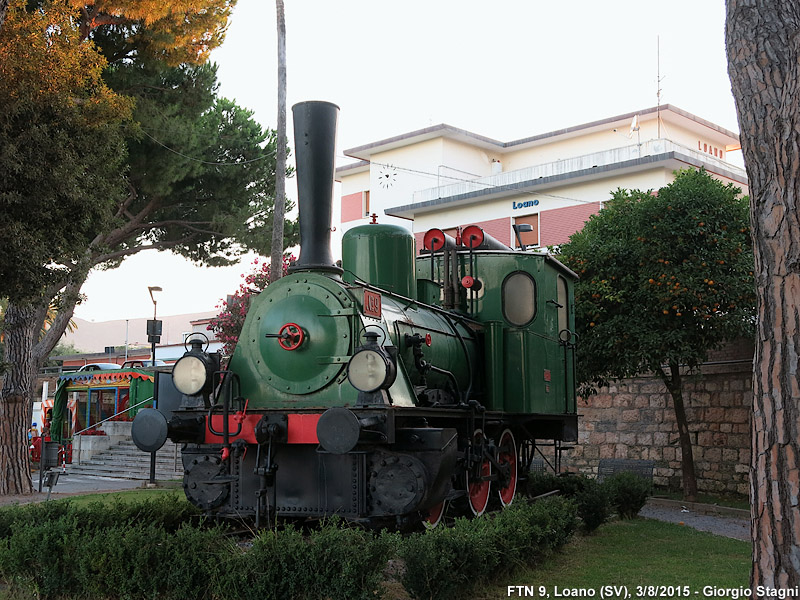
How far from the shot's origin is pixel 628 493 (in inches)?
409

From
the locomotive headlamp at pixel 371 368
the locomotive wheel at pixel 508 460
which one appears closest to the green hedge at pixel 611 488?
the locomotive wheel at pixel 508 460

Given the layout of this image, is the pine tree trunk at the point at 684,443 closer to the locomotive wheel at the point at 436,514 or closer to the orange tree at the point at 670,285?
the orange tree at the point at 670,285

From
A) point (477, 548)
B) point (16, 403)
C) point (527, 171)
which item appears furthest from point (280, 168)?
point (527, 171)

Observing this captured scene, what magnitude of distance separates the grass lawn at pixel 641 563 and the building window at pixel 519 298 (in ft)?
8.39

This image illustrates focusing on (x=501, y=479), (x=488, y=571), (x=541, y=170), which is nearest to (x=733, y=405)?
(x=501, y=479)

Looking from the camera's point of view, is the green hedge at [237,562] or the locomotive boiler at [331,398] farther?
the locomotive boiler at [331,398]

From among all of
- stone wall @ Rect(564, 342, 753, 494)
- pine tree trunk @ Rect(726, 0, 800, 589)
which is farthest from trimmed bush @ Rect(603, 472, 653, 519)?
pine tree trunk @ Rect(726, 0, 800, 589)

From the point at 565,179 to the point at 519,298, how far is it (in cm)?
1786

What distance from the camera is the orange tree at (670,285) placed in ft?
41.1

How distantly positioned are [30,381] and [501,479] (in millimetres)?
9147

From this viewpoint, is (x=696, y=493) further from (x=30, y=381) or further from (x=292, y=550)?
(x=30, y=381)

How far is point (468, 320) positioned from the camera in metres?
9.55

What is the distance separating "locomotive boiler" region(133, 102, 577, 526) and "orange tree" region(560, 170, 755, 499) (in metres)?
4.54

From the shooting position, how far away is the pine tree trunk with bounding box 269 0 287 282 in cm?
1465
